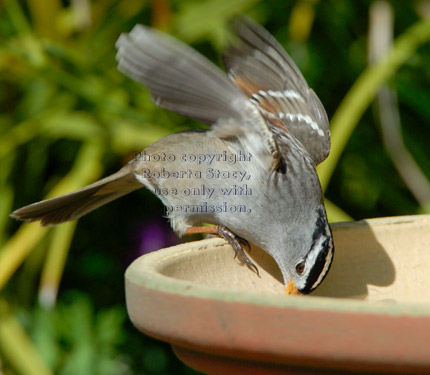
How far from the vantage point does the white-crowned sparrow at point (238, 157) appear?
6.01ft

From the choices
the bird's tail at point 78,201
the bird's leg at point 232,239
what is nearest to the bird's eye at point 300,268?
the bird's leg at point 232,239

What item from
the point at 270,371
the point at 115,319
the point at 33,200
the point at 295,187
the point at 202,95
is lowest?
the point at 115,319

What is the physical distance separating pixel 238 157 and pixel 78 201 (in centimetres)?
67

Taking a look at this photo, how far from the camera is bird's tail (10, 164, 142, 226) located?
2572 mm

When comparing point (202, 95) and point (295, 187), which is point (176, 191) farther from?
point (202, 95)

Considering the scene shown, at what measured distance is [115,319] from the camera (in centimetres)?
354

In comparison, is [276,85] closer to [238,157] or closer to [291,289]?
[238,157]

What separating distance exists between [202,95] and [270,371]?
2.74ft

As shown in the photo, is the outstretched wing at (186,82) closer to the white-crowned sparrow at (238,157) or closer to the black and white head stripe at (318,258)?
the white-crowned sparrow at (238,157)

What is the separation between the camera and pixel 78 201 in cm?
269

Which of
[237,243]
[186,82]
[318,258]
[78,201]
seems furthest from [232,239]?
[78,201]

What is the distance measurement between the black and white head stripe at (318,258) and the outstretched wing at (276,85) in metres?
0.69

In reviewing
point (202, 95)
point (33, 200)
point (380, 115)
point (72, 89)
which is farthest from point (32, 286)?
point (202, 95)

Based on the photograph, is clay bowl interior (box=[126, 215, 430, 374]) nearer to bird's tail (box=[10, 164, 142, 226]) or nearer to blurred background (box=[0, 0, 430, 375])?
bird's tail (box=[10, 164, 142, 226])
